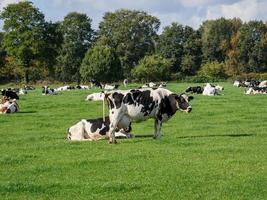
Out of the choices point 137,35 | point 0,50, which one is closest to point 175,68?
point 137,35

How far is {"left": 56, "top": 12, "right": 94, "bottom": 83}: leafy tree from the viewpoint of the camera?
10900 centimetres

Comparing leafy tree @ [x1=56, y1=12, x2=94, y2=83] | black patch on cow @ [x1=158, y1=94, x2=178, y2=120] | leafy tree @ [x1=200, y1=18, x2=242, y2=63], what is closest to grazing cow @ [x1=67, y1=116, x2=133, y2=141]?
black patch on cow @ [x1=158, y1=94, x2=178, y2=120]

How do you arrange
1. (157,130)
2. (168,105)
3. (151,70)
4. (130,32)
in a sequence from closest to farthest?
(157,130)
(168,105)
(151,70)
(130,32)

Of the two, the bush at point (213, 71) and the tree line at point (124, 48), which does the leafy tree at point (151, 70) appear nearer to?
the tree line at point (124, 48)

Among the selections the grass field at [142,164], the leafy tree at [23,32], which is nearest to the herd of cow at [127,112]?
the grass field at [142,164]

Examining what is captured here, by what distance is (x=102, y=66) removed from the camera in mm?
91438

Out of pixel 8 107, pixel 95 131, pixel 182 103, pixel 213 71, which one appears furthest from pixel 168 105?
pixel 213 71

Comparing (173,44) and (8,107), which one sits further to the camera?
(173,44)

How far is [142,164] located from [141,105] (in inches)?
213

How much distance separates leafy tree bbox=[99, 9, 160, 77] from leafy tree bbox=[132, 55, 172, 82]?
15.4 metres

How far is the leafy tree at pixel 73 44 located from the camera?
109000 millimetres

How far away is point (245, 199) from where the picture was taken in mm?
8969

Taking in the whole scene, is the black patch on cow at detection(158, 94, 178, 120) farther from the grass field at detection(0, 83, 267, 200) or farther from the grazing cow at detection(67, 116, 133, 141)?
the grazing cow at detection(67, 116, 133, 141)

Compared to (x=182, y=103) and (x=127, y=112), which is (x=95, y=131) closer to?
(x=127, y=112)
